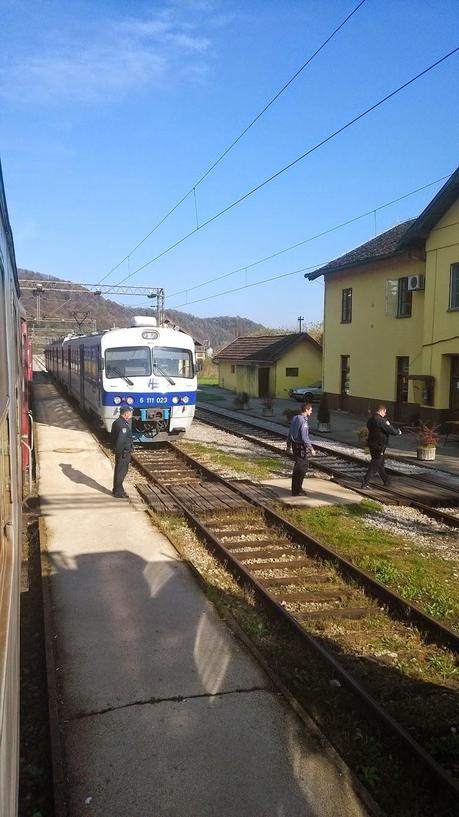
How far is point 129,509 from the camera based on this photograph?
992 centimetres

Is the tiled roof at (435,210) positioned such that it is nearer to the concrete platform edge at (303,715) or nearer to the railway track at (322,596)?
the railway track at (322,596)

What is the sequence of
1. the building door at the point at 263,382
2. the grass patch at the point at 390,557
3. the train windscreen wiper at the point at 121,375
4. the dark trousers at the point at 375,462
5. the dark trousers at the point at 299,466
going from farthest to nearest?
the building door at the point at 263,382
the train windscreen wiper at the point at 121,375
the dark trousers at the point at 375,462
the dark trousers at the point at 299,466
the grass patch at the point at 390,557

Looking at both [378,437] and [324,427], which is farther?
[324,427]

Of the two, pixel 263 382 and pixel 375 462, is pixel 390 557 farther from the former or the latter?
pixel 263 382

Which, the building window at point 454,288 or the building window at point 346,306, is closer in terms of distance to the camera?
the building window at point 454,288

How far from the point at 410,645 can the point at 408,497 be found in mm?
5871

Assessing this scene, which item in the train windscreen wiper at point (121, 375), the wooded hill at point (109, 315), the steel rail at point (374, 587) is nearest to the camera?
the steel rail at point (374, 587)

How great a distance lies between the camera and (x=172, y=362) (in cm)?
1535

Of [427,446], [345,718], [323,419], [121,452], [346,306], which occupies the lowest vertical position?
[345,718]

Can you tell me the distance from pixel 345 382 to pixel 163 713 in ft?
80.3

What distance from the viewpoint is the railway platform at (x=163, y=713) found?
3.52 m

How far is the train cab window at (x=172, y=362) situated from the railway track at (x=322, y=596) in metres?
4.37

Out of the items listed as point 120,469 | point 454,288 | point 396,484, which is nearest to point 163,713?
point 120,469

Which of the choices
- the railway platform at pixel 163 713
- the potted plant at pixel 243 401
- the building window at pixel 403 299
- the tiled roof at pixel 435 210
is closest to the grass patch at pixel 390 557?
the railway platform at pixel 163 713
